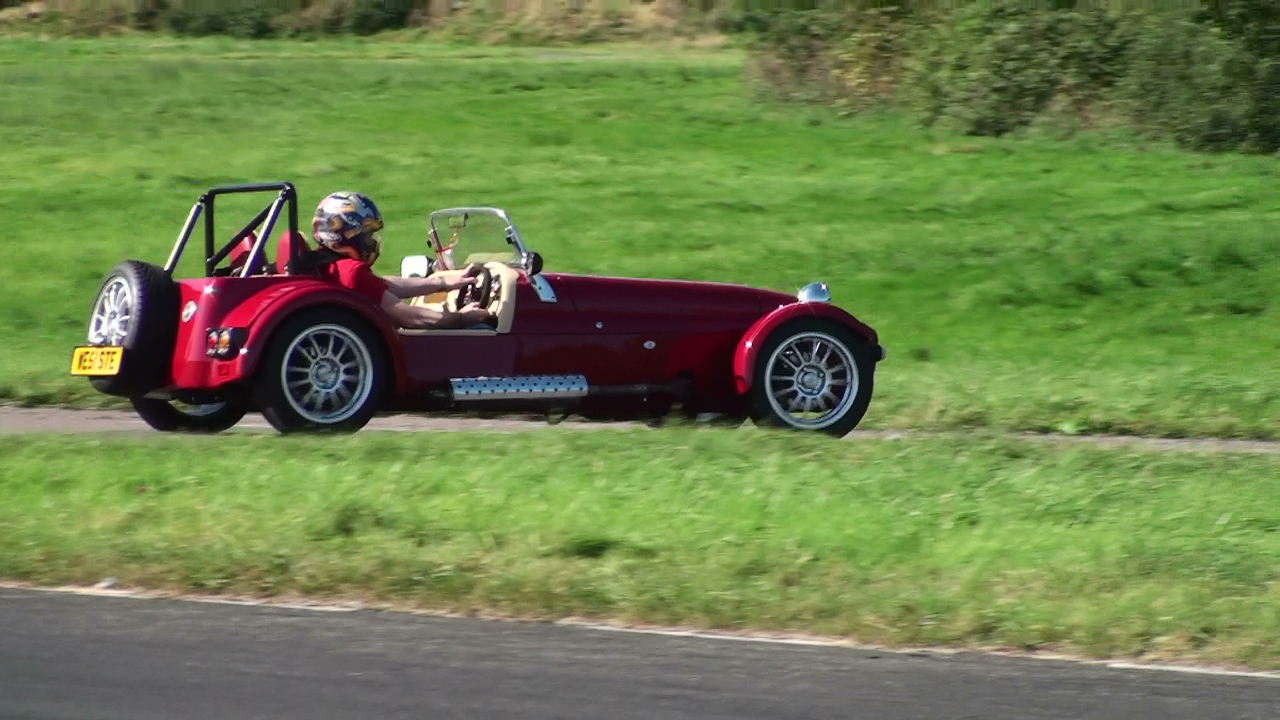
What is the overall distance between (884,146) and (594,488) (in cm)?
1852

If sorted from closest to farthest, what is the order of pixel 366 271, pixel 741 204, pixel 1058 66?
1. pixel 366 271
2. pixel 741 204
3. pixel 1058 66

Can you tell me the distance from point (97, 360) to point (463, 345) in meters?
1.89

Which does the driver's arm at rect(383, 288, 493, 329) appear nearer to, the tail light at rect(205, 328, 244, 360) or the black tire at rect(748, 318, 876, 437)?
the tail light at rect(205, 328, 244, 360)

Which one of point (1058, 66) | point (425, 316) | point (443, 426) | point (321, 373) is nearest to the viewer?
point (321, 373)

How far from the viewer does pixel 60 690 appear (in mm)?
5434

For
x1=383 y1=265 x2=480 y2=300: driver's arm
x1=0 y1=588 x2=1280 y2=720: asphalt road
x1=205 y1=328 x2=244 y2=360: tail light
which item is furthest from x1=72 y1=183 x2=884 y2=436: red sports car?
x1=0 y1=588 x2=1280 y2=720: asphalt road

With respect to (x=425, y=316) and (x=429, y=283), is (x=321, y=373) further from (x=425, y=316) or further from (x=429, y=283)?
(x=429, y=283)

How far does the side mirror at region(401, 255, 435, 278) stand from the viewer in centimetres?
1109

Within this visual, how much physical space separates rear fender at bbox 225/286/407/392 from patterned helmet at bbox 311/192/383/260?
1.69 feet

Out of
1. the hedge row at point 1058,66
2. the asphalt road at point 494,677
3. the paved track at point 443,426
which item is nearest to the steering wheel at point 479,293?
the paved track at point 443,426

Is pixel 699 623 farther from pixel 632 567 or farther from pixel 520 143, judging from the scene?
pixel 520 143

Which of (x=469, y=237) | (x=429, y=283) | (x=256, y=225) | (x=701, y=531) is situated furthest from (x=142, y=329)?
(x=701, y=531)

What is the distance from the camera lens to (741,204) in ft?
74.2

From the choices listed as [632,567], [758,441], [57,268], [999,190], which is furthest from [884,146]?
[632,567]
